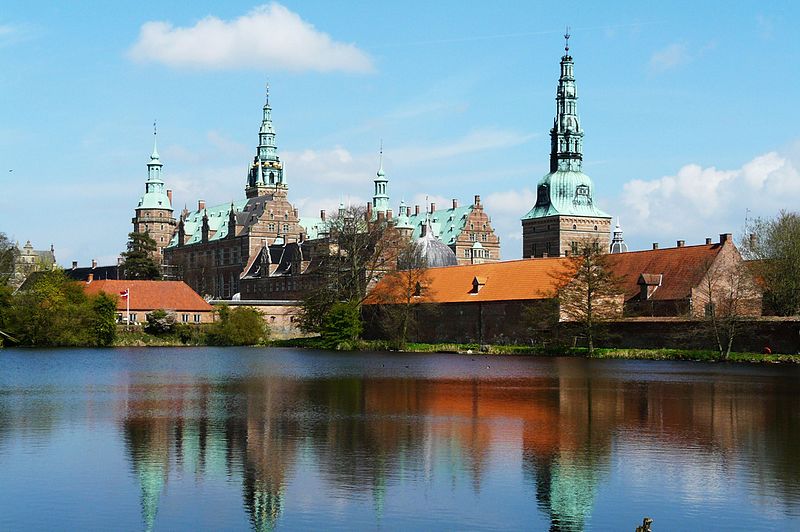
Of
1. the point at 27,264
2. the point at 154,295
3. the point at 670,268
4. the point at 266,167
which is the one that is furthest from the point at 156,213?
the point at 670,268

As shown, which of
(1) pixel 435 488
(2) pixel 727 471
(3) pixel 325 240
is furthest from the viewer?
(3) pixel 325 240

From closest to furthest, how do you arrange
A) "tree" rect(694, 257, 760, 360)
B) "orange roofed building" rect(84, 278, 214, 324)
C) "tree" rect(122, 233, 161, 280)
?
"tree" rect(694, 257, 760, 360)
"orange roofed building" rect(84, 278, 214, 324)
"tree" rect(122, 233, 161, 280)

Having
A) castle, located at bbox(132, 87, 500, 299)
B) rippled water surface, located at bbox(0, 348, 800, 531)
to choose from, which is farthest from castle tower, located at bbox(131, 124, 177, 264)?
rippled water surface, located at bbox(0, 348, 800, 531)

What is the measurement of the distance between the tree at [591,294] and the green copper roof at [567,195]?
52889 mm

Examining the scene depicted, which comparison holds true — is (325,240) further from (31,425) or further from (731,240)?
(31,425)

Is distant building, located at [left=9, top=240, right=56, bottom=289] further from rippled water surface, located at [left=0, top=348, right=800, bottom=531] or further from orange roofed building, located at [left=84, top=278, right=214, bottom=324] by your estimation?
rippled water surface, located at [left=0, top=348, right=800, bottom=531]

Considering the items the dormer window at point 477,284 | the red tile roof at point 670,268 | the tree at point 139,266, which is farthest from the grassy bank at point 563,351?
the tree at point 139,266

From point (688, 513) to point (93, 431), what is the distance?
11.1 meters

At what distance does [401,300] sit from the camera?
2472 inches

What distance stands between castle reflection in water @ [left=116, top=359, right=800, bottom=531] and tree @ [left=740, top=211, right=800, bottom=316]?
22103mm

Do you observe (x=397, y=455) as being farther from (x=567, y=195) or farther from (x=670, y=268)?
(x=567, y=195)

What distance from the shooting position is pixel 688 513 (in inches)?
527

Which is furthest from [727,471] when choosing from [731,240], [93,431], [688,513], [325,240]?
[325,240]

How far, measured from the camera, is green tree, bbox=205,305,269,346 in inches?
2640
